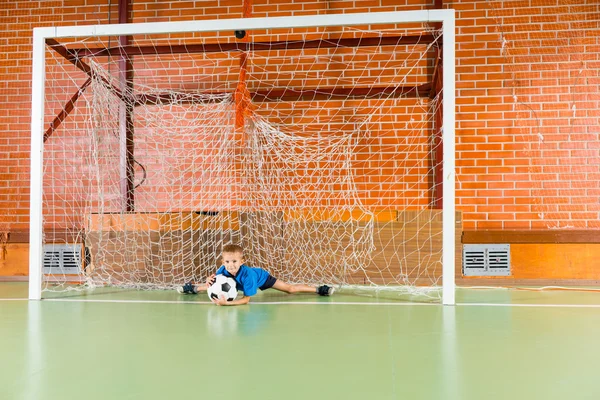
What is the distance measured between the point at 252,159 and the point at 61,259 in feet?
7.25

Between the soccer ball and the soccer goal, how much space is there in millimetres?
1140

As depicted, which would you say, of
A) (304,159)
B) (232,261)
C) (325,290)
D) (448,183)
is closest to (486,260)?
(448,183)

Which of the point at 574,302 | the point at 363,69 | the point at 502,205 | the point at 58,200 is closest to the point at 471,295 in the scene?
the point at 574,302

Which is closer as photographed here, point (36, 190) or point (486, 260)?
point (36, 190)

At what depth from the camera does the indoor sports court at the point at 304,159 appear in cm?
427

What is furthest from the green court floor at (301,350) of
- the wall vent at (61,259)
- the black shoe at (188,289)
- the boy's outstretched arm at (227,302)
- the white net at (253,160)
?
the wall vent at (61,259)

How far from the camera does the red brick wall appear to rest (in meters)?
5.31

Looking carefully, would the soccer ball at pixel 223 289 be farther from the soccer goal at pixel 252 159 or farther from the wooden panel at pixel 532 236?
Result: the wooden panel at pixel 532 236

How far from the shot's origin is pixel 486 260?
516cm

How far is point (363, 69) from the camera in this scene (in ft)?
18.4

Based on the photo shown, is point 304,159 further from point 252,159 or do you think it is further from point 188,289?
point 188,289

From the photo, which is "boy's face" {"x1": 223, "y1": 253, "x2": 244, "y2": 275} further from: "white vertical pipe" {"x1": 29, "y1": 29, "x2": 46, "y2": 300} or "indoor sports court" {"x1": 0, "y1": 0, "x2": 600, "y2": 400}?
"white vertical pipe" {"x1": 29, "y1": 29, "x2": 46, "y2": 300}

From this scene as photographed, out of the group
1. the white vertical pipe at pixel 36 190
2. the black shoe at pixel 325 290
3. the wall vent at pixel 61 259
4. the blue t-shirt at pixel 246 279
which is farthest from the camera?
the wall vent at pixel 61 259

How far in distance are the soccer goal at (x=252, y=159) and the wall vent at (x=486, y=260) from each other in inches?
6.2
